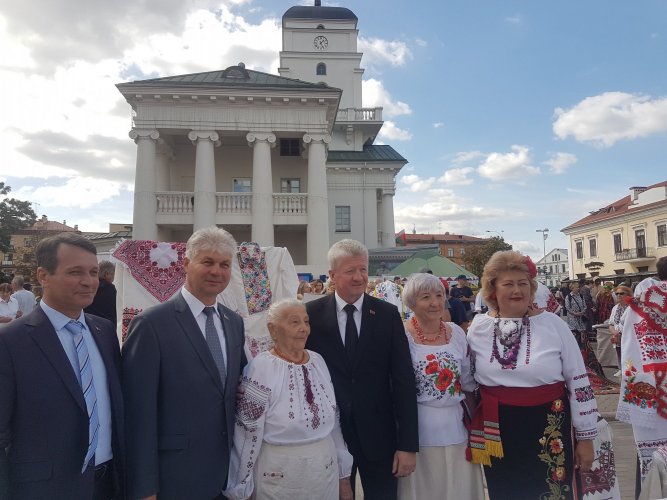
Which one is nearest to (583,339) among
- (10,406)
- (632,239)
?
(10,406)

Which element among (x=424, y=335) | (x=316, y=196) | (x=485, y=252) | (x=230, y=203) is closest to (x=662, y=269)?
(x=424, y=335)

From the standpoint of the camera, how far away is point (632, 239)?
4831 cm

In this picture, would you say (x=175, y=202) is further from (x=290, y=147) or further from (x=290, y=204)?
(x=290, y=147)

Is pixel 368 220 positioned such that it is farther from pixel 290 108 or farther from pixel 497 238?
pixel 497 238

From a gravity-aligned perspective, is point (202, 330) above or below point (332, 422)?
above

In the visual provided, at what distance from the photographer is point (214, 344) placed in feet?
8.80

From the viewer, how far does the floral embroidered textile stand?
7.65 m

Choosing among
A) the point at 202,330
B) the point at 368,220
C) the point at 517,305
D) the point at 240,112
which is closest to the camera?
the point at 202,330

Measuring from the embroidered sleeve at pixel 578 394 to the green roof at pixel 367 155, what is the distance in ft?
88.8

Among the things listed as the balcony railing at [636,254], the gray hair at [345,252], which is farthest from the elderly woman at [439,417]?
the balcony railing at [636,254]

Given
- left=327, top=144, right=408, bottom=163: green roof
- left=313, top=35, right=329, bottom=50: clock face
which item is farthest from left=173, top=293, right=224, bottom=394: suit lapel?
left=313, top=35, right=329, bottom=50: clock face

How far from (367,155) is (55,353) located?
28.9 metres

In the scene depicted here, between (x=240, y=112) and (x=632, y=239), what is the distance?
44236mm

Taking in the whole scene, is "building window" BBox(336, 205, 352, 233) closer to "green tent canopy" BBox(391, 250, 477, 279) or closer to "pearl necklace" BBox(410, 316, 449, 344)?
"green tent canopy" BBox(391, 250, 477, 279)
